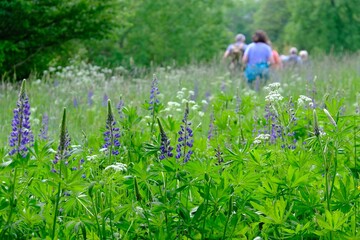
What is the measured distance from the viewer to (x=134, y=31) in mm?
24094

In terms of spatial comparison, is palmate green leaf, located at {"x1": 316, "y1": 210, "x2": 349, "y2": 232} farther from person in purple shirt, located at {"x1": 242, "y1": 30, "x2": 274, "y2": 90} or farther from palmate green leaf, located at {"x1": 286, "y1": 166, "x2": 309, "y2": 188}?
person in purple shirt, located at {"x1": 242, "y1": 30, "x2": 274, "y2": 90}

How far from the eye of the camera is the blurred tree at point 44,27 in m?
11.8

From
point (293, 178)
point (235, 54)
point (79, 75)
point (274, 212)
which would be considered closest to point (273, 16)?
point (235, 54)

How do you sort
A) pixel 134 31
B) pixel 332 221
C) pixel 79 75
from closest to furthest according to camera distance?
pixel 332 221, pixel 79 75, pixel 134 31

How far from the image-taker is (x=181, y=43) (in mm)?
24781

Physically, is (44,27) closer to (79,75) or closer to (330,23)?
(79,75)

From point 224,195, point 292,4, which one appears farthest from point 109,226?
point 292,4

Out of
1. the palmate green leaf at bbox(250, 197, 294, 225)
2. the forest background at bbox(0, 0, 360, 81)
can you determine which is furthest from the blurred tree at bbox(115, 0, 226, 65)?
the palmate green leaf at bbox(250, 197, 294, 225)

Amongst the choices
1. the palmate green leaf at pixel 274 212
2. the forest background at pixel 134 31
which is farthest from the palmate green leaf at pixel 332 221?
the forest background at pixel 134 31

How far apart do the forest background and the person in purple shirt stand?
209 cm

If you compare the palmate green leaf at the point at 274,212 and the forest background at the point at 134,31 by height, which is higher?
the palmate green leaf at the point at 274,212

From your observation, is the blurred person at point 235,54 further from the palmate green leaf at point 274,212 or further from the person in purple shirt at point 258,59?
the palmate green leaf at point 274,212

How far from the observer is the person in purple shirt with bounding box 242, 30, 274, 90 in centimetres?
1099

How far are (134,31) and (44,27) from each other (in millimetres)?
11780
